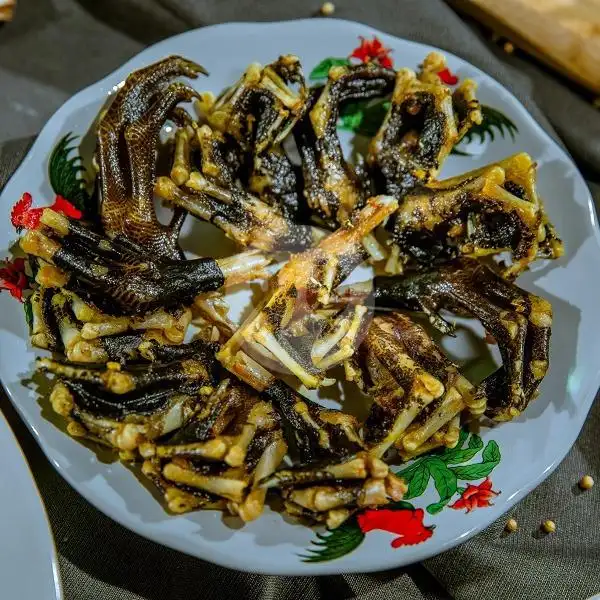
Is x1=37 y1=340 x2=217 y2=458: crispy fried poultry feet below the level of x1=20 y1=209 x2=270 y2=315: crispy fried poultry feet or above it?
below

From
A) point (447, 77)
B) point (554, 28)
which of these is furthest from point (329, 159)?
point (554, 28)

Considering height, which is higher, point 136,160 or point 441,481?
point 136,160

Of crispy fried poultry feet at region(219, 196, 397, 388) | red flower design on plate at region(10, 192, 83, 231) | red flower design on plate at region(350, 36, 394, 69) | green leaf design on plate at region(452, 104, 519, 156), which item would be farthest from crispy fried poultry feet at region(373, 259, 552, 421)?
red flower design on plate at region(10, 192, 83, 231)

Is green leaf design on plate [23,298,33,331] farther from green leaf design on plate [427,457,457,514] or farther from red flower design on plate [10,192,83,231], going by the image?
green leaf design on plate [427,457,457,514]

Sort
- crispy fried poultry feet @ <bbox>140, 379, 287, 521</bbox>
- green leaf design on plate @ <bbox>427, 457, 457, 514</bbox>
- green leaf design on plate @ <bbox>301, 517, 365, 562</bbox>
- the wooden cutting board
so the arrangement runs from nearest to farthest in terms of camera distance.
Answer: crispy fried poultry feet @ <bbox>140, 379, 287, 521</bbox>
green leaf design on plate @ <bbox>301, 517, 365, 562</bbox>
green leaf design on plate @ <bbox>427, 457, 457, 514</bbox>
the wooden cutting board

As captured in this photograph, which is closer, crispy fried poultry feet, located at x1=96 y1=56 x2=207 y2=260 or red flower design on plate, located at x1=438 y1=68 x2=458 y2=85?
crispy fried poultry feet, located at x1=96 y1=56 x2=207 y2=260

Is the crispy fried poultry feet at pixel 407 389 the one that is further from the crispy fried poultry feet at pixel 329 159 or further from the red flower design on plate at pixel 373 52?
the red flower design on plate at pixel 373 52

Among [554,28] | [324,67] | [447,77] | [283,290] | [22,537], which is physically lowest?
[22,537]

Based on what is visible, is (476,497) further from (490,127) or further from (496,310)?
(490,127)
